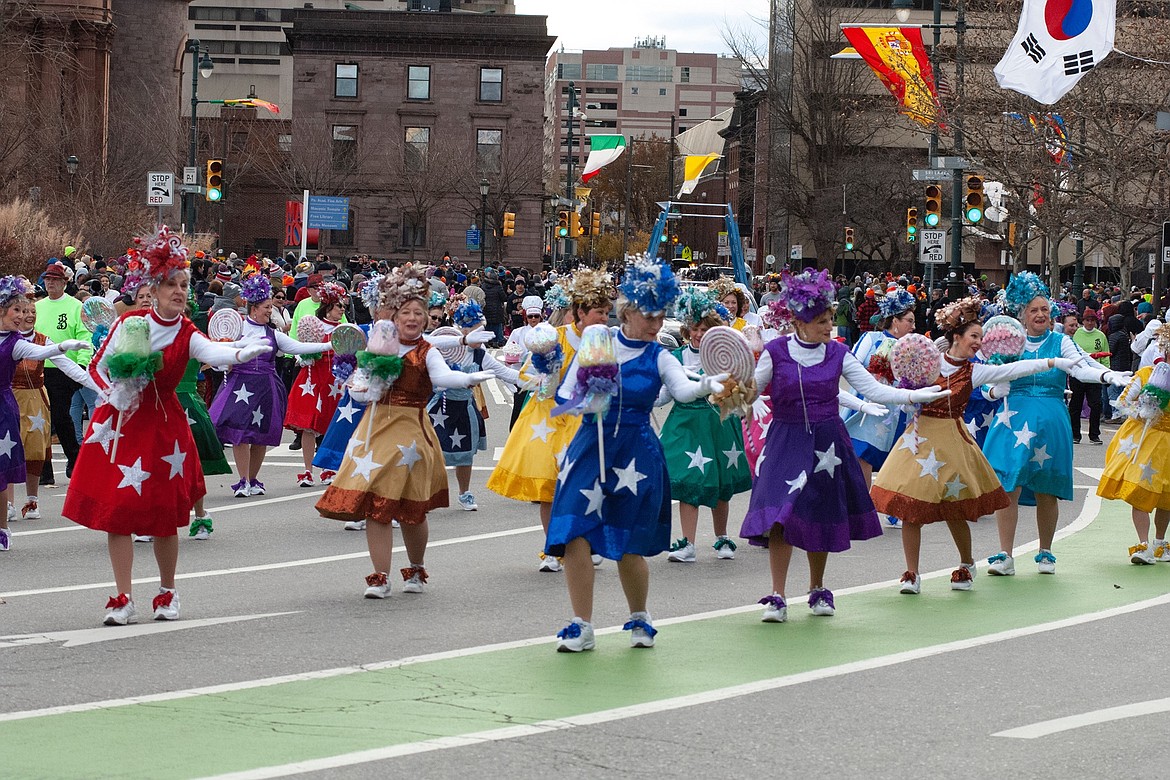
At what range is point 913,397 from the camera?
1012 cm

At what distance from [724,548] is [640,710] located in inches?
210

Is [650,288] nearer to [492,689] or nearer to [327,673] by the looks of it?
[492,689]

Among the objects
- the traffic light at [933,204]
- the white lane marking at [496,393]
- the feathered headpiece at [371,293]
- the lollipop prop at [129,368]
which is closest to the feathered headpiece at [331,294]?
the feathered headpiece at [371,293]

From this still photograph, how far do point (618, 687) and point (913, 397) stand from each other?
3.07 metres

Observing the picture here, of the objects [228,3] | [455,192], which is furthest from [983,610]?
[228,3]

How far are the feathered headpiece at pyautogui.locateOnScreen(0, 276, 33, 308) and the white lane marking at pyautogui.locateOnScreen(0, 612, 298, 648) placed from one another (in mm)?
3702

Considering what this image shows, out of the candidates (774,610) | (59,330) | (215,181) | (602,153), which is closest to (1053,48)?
(59,330)

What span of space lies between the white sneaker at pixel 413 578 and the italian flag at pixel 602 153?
51.9 meters

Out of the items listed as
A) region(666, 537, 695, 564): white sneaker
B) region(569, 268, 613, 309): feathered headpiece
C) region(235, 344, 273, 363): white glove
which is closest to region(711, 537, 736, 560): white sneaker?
region(666, 537, 695, 564): white sneaker

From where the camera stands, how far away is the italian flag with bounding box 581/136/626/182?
208 feet

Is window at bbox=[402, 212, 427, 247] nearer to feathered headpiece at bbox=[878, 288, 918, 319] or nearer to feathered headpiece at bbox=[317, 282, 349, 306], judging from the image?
feathered headpiece at bbox=[317, 282, 349, 306]

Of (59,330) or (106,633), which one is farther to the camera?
(59,330)

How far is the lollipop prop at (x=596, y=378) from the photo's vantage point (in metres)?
8.63

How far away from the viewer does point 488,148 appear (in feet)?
266
